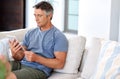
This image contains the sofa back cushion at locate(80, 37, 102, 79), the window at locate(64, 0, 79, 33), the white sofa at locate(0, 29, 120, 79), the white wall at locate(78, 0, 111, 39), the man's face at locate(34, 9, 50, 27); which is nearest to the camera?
the white sofa at locate(0, 29, 120, 79)

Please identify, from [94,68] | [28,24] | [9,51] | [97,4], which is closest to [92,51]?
[94,68]

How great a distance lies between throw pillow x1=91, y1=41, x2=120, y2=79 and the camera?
151cm

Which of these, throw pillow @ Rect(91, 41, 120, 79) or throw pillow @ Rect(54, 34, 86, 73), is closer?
throw pillow @ Rect(91, 41, 120, 79)

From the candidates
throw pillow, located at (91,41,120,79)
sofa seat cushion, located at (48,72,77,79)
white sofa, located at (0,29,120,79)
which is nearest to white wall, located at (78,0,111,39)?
white sofa, located at (0,29,120,79)

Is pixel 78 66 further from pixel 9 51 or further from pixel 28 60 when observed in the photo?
pixel 9 51

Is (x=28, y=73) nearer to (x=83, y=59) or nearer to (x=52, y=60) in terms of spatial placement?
(x=52, y=60)

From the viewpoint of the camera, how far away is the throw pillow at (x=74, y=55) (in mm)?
1961

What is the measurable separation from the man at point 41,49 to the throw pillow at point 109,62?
39cm

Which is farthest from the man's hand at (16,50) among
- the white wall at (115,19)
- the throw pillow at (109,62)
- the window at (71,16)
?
the window at (71,16)

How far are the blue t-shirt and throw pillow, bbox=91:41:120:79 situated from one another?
1.28ft

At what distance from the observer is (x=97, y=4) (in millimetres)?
2889

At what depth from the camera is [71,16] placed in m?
3.85

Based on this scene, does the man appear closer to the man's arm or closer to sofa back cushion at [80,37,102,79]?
the man's arm

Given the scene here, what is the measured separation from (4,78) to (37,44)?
4.96ft
